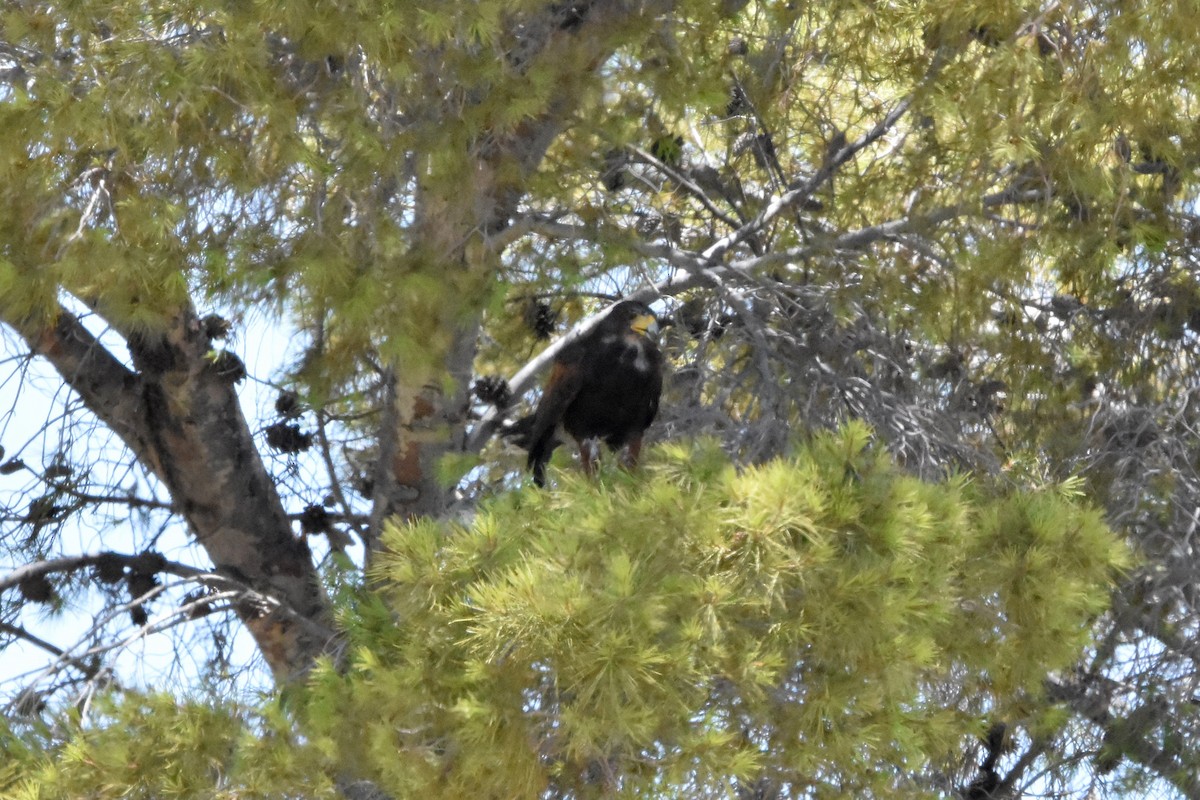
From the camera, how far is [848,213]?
18.0ft

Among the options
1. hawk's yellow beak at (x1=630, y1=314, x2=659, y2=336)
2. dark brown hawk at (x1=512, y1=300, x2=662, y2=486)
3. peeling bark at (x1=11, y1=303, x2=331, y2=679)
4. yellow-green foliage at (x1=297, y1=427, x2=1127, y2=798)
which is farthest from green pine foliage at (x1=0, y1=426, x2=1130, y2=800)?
peeling bark at (x1=11, y1=303, x2=331, y2=679)

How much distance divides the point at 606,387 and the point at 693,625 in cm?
236

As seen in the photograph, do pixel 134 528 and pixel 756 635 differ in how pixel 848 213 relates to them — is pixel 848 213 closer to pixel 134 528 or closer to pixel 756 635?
pixel 756 635

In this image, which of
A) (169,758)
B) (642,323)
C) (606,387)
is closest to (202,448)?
(606,387)

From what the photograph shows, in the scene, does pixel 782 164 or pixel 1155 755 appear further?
pixel 782 164

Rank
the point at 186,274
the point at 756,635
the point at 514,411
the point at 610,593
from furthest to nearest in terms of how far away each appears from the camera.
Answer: the point at 514,411 → the point at 186,274 → the point at 756,635 → the point at 610,593

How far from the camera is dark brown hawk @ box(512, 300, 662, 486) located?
526 centimetres

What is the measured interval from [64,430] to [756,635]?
11.3ft

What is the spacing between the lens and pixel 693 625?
2.96 m

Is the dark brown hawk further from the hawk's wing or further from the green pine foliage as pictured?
the green pine foliage

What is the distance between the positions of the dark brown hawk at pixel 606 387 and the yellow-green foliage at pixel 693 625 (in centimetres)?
168

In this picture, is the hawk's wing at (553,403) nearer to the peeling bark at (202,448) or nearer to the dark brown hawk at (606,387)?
the dark brown hawk at (606,387)

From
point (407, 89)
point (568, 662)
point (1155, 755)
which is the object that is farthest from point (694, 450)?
point (1155, 755)

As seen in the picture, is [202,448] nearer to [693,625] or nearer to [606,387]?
[606,387]
